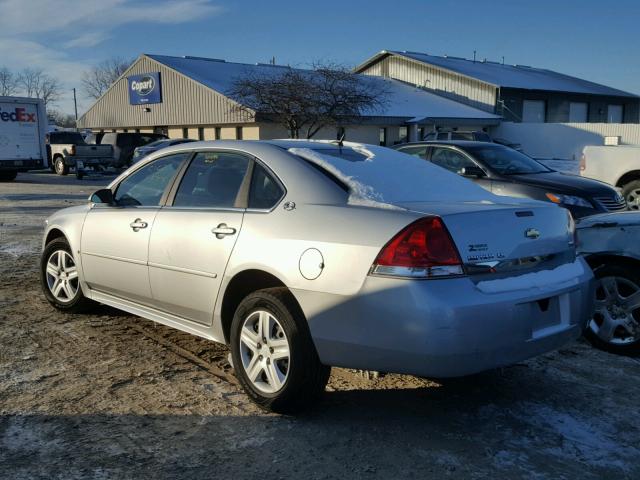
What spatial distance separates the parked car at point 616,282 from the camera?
184 inches

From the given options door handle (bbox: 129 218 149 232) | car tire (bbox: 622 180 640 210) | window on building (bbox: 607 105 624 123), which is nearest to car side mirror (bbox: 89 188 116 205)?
door handle (bbox: 129 218 149 232)

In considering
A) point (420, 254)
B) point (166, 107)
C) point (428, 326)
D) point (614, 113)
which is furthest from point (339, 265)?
point (614, 113)

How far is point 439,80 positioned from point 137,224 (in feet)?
152

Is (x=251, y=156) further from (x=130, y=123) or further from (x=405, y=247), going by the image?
(x=130, y=123)

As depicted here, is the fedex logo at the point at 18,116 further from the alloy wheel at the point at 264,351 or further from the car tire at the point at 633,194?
the alloy wheel at the point at 264,351

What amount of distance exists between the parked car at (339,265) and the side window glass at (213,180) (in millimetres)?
11

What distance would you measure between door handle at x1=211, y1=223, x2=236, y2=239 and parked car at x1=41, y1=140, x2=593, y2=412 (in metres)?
0.01

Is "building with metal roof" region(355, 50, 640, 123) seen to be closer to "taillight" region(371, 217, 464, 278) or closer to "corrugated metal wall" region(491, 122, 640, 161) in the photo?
"corrugated metal wall" region(491, 122, 640, 161)

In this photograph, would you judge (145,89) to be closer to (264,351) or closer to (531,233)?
(264,351)

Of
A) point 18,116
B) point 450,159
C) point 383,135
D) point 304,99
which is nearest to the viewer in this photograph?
point 450,159

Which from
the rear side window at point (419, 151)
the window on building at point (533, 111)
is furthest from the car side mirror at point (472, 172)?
the window on building at point (533, 111)

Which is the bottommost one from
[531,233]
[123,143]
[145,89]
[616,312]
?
[616,312]

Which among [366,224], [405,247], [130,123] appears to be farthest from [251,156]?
[130,123]

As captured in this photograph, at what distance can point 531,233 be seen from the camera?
358cm
